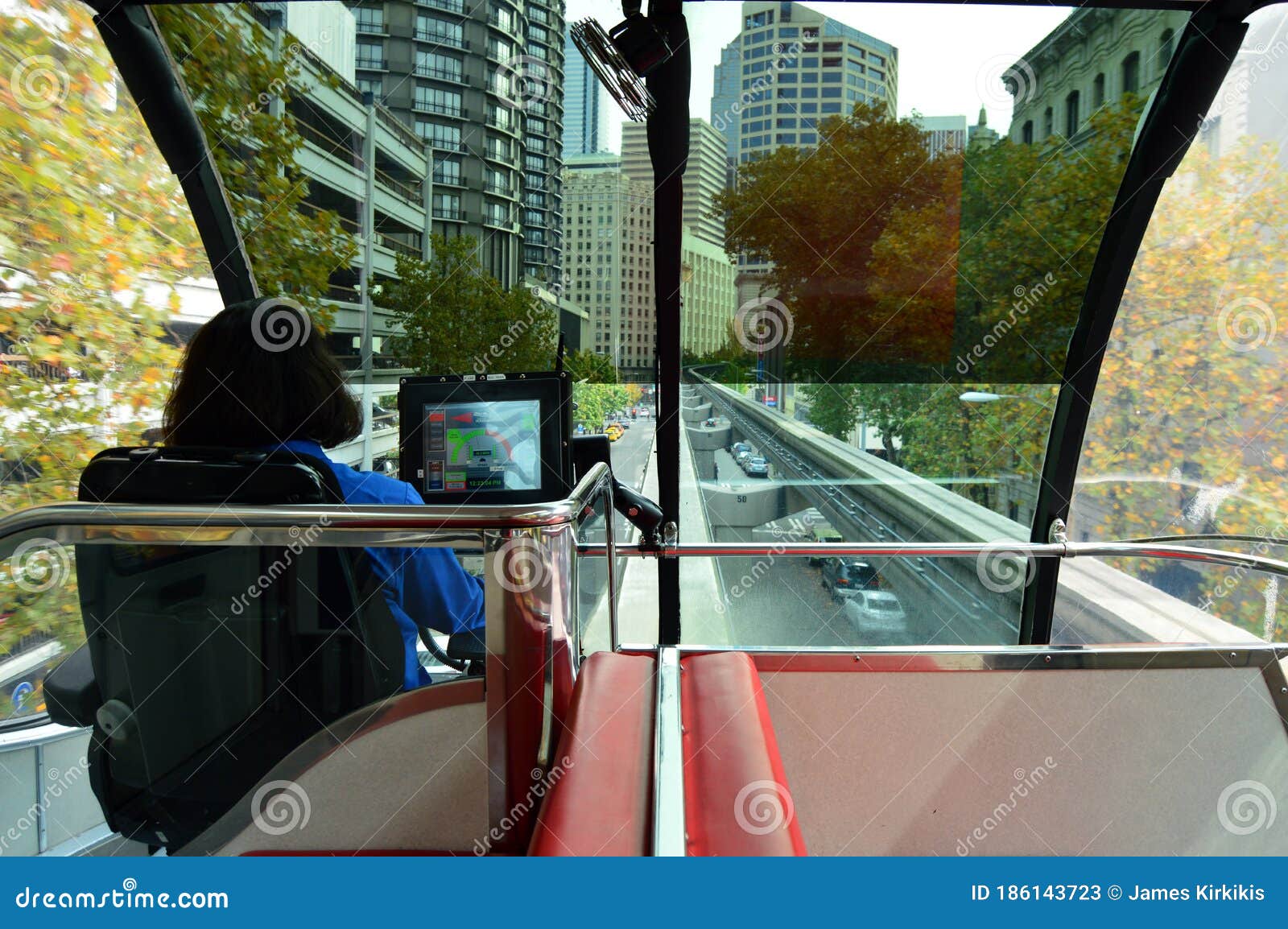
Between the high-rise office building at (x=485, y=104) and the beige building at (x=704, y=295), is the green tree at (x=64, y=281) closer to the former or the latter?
the high-rise office building at (x=485, y=104)

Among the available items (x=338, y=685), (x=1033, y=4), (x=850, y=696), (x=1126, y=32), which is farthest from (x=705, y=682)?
(x=1126, y=32)

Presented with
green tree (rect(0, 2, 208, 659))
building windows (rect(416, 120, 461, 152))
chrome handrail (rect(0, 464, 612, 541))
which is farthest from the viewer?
building windows (rect(416, 120, 461, 152))

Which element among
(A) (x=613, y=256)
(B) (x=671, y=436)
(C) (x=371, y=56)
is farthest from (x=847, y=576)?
(C) (x=371, y=56)

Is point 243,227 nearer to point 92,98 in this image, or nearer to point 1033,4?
point 92,98

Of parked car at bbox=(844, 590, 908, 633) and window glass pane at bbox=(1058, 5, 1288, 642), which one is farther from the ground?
window glass pane at bbox=(1058, 5, 1288, 642)

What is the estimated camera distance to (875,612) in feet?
15.3

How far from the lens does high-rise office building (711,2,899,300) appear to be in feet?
10.4

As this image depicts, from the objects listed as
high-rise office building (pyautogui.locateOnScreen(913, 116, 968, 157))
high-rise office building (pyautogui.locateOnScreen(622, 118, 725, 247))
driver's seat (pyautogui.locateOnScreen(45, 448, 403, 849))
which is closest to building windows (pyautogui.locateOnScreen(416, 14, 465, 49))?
high-rise office building (pyautogui.locateOnScreen(622, 118, 725, 247))

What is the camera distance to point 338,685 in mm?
1413

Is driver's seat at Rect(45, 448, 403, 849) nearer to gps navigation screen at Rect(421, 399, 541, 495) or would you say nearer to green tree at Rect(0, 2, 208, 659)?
gps navigation screen at Rect(421, 399, 541, 495)

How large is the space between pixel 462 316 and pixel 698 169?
1.49 m

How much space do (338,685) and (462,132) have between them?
10.1 ft

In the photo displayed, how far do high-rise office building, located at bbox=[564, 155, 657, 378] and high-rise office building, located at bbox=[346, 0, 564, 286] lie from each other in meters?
0.14

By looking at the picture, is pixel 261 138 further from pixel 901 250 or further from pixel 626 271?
pixel 901 250
